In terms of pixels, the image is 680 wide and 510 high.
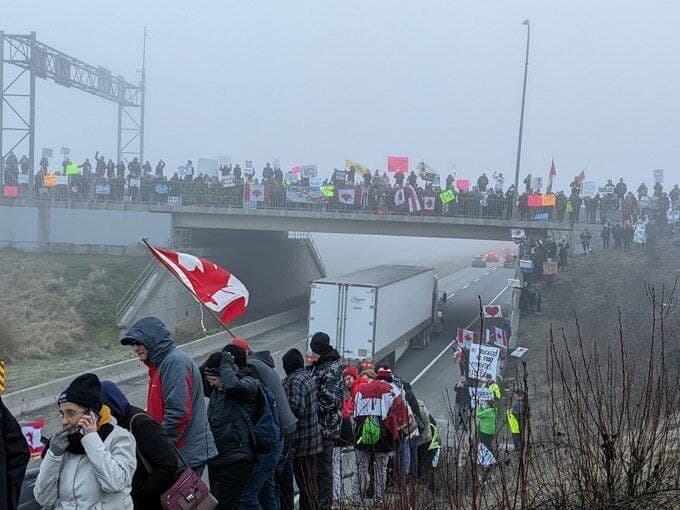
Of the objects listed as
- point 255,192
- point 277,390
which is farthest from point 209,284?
point 255,192

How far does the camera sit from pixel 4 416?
3762mm

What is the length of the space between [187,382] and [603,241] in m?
30.9

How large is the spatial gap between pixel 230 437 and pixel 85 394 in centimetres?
208

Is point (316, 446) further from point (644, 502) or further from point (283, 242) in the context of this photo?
point (283, 242)

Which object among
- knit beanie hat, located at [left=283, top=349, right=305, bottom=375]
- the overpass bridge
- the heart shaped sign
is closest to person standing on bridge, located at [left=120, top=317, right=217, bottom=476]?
knit beanie hat, located at [left=283, top=349, right=305, bottom=375]

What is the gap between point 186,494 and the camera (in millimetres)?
4688

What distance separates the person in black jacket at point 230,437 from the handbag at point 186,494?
1.08 m

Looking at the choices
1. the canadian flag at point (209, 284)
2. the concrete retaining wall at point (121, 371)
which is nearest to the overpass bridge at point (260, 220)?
the concrete retaining wall at point (121, 371)

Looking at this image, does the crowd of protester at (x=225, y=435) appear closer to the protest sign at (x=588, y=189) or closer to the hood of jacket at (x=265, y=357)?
the hood of jacket at (x=265, y=357)

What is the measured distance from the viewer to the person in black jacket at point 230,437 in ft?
19.6

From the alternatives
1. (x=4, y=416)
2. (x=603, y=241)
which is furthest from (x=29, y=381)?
(x=603, y=241)

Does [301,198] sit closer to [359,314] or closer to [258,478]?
[359,314]

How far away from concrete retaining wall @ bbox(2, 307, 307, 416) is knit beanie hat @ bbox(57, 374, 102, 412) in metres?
10.7

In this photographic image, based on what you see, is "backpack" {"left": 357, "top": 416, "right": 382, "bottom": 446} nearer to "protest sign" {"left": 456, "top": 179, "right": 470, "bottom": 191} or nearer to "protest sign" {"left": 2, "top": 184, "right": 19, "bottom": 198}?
"protest sign" {"left": 456, "top": 179, "right": 470, "bottom": 191}
